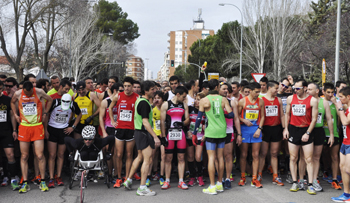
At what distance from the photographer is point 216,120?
6.66m

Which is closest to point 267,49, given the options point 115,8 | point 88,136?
point 115,8

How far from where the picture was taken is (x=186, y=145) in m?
Result: 7.31

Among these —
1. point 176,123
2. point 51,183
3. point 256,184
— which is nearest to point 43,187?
point 51,183

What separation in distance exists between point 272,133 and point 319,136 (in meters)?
0.95

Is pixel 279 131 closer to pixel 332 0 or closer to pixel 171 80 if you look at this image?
pixel 171 80

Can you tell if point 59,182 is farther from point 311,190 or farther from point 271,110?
point 311,190

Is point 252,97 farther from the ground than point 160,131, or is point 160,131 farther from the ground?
point 252,97

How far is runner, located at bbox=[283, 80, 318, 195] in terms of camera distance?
6664 mm

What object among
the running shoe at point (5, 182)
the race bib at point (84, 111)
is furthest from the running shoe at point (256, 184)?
the running shoe at point (5, 182)

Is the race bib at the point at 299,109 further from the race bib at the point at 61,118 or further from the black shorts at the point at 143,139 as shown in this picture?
the race bib at the point at 61,118

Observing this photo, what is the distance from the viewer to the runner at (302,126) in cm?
666

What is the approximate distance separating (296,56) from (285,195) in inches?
1221

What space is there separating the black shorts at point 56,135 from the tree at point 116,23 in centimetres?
4368

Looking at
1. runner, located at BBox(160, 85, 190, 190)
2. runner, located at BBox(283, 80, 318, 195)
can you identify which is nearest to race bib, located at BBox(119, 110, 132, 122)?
runner, located at BBox(160, 85, 190, 190)
